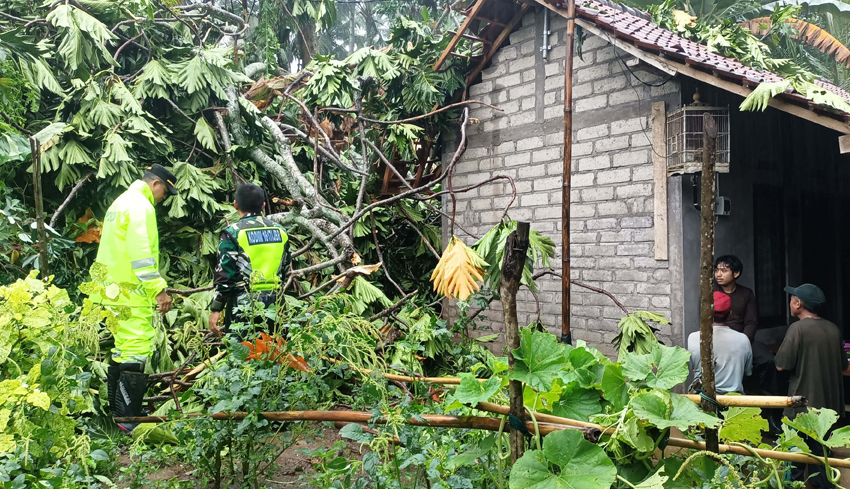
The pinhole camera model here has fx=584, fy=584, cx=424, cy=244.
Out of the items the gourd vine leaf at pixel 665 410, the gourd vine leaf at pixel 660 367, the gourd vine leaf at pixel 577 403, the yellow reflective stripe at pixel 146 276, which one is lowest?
the gourd vine leaf at pixel 577 403

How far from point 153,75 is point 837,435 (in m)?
6.85

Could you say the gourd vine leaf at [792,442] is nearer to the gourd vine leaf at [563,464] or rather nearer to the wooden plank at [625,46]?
the gourd vine leaf at [563,464]

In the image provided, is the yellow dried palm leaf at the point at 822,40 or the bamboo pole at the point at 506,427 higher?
the yellow dried palm leaf at the point at 822,40

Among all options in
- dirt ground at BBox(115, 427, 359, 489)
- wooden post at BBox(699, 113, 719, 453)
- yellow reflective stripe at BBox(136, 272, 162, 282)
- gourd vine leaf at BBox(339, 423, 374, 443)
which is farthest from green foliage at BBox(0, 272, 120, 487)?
wooden post at BBox(699, 113, 719, 453)

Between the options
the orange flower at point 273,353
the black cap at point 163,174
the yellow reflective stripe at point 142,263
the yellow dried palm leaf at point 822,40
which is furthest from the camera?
the yellow dried palm leaf at point 822,40

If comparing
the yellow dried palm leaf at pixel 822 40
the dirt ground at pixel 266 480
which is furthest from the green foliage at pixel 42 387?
the yellow dried palm leaf at pixel 822 40

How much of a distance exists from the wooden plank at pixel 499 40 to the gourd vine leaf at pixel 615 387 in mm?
5364

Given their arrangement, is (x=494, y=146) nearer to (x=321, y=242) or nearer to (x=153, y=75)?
(x=321, y=242)

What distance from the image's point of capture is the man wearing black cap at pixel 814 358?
4.04 metres

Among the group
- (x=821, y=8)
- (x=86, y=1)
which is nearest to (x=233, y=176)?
(x=86, y=1)

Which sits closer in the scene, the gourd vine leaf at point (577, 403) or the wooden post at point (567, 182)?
the gourd vine leaf at point (577, 403)

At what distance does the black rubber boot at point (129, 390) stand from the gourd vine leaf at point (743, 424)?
11.4 feet

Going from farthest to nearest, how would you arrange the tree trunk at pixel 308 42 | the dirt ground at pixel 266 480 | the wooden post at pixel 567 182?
the tree trunk at pixel 308 42
the wooden post at pixel 567 182
the dirt ground at pixel 266 480

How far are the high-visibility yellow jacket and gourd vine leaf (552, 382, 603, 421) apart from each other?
305 cm
